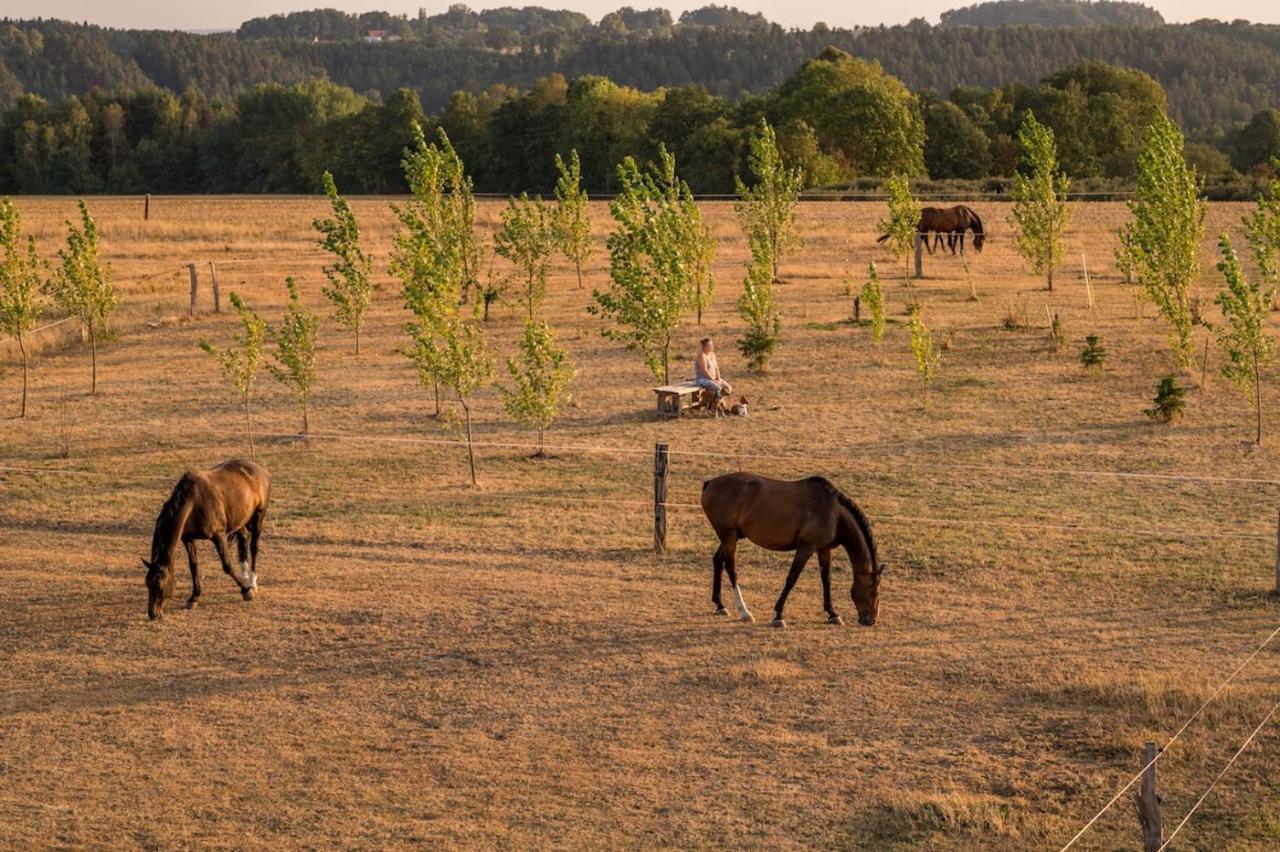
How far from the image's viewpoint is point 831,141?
7169 centimetres

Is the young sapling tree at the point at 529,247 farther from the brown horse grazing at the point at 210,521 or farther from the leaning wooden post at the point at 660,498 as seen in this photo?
the brown horse grazing at the point at 210,521

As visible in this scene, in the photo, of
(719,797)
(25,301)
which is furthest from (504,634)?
(25,301)

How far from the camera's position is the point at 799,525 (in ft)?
46.9

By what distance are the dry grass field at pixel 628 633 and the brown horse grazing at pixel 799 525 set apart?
51cm

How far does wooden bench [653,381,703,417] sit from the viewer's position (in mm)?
23906

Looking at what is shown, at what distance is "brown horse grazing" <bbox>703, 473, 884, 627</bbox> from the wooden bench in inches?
362

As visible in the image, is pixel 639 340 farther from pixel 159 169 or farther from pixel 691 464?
pixel 159 169

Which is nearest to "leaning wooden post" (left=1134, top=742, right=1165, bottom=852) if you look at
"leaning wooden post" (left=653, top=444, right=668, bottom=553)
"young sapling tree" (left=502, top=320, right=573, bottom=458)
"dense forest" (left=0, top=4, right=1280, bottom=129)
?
"leaning wooden post" (left=653, top=444, right=668, bottom=553)

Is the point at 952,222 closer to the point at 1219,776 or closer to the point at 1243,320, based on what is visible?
the point at 1243,320

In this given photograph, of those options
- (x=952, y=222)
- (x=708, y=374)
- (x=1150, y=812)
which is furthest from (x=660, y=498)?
(x=952, y=222)

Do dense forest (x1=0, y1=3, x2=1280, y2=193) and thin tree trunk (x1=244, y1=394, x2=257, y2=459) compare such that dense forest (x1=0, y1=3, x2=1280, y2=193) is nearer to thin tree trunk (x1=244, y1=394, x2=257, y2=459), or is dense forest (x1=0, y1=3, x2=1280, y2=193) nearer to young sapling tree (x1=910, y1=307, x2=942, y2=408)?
young sapling tree (x1=910, y1=307, x2=942, y2=408)

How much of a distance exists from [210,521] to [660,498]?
5107 mm

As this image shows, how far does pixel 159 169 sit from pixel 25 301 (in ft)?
240

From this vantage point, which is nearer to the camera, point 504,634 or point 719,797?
point 719,797
